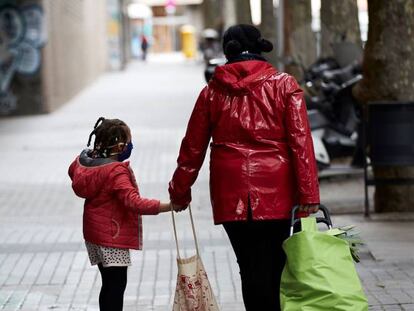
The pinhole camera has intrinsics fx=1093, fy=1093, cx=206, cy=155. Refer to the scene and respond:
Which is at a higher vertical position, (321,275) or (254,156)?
(254,156)

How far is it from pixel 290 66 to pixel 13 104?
29.0 ft

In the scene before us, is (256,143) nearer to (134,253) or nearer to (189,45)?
(134,253)

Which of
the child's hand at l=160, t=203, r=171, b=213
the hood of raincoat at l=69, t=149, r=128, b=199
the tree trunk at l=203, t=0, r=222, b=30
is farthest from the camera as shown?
the tree trunk at l=203, t=0, r=222, b=30

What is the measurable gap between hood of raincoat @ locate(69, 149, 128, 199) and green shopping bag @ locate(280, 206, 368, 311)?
116cm

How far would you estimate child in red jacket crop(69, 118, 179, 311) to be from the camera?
552cm

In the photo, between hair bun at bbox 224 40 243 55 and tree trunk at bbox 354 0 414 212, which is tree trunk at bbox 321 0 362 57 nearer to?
tree trunk at bbox 354 0 414 212

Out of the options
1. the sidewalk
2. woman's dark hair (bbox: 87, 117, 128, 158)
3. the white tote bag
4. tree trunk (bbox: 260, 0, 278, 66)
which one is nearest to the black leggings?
the white tote bag

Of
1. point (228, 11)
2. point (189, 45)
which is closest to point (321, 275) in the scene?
point (228, 11)

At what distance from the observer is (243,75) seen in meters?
5.27

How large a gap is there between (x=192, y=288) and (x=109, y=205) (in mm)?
616

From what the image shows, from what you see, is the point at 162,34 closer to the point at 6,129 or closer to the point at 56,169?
the point at 6,129

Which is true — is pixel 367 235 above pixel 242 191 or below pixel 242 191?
below

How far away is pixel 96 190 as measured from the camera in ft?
18.1

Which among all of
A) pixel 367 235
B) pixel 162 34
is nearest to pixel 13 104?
pixel 367 235
